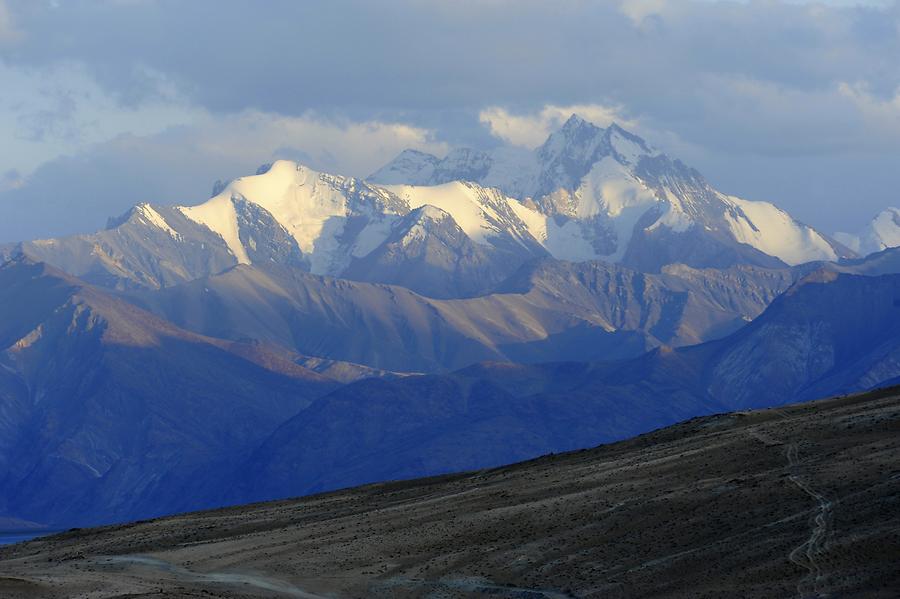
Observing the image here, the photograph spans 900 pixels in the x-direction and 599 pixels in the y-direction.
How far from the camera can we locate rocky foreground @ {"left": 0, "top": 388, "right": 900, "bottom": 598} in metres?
90.8

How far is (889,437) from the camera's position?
374 feet

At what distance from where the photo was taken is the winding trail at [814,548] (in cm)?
8481

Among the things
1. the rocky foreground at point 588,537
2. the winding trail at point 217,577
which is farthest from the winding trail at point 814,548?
the winding trail at point 217,577

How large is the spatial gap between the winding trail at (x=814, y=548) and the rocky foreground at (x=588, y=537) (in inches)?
7.2

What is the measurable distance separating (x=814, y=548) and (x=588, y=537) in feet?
55.5

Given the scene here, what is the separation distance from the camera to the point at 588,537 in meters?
104

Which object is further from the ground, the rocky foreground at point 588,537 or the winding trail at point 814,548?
the winding trail at point 814,548

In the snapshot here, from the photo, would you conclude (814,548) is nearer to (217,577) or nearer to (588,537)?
(588,537)

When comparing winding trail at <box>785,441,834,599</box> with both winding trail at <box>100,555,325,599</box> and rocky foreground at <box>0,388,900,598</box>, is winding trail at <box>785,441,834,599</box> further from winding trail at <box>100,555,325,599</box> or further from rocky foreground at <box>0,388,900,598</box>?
winding trail at <box>100,555,325,599</box>

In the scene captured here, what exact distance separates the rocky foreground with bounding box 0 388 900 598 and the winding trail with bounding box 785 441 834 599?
18 centimetres

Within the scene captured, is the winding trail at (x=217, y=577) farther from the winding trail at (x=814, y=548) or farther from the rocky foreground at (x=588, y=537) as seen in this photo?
the winding trail at (x=814, y=548)

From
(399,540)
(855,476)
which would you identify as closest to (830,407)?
(855,476)

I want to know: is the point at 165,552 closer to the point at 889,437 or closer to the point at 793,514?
the point at 793,514

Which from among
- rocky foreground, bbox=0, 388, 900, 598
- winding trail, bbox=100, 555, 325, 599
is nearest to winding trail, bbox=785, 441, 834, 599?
rocky foreground, bbox=0, 388, 900, 598
